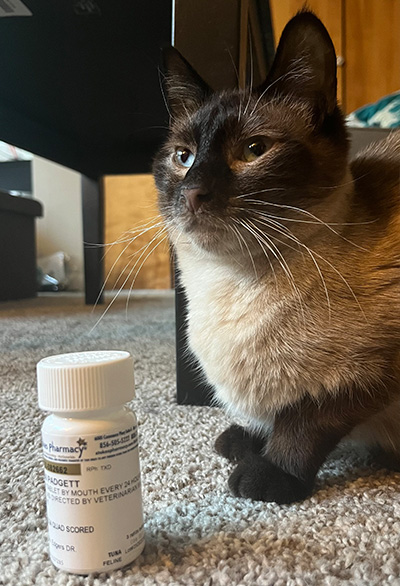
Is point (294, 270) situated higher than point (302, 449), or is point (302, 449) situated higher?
point (294, 270)

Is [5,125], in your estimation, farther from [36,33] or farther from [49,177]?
[49,177]

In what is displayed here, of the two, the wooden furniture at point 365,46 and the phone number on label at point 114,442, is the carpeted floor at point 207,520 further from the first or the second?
the wooden furniture at point 365,46

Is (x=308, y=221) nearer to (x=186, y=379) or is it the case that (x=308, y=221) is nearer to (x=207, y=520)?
(x=207, y=520)

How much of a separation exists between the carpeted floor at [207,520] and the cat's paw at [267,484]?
11 millimetres

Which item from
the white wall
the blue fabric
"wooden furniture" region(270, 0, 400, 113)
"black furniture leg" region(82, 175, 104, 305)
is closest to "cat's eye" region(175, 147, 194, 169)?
the blue fabric

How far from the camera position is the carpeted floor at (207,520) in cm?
45

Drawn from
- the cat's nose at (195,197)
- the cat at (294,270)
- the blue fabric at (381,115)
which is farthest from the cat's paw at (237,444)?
the blue fabric at (381,115)

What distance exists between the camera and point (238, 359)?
0.66m

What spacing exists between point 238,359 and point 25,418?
460 mm

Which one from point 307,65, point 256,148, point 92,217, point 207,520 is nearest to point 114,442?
point 207,520

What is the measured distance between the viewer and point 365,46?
2660 millimetres

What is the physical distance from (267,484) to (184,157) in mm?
483

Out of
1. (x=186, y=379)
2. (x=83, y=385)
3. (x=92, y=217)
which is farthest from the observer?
(x=92, y=217)

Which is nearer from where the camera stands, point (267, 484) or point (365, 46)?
point (267, 484)
